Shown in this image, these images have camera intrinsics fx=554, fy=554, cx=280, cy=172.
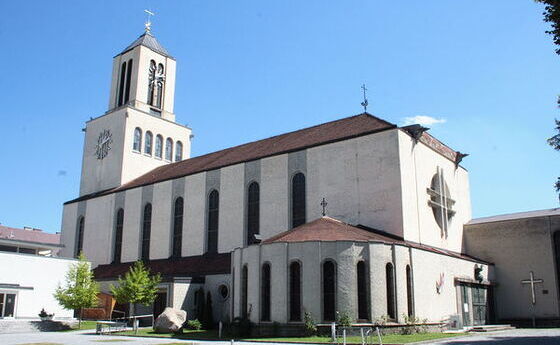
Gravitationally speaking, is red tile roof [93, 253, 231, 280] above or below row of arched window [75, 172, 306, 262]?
below

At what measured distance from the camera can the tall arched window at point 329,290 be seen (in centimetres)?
2578

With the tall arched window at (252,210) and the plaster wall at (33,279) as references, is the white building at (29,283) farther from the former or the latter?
the tall arched window at (252,210)

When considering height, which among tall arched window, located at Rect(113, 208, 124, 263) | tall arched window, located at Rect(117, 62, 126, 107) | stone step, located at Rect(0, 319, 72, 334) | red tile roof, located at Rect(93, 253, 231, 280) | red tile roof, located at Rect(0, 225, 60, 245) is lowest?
stone step, located at Rect(0, 319, 72, 334)

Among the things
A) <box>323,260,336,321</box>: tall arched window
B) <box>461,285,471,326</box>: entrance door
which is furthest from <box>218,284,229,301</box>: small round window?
<box>461,285,471,326</box>: entrance door

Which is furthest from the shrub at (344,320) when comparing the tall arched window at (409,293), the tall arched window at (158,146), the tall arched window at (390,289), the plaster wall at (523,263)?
the tall arched window at (158,146)

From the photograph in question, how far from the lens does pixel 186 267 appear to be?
4072 cm

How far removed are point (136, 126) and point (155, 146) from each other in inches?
116

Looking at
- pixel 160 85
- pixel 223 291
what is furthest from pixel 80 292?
pixel 160 85

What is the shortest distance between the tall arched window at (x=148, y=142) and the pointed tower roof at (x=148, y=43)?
9.84 m

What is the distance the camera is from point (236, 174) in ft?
136

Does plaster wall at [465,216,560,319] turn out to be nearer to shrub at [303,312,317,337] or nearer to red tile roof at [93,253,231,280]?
shrub at [303,312,317,337]

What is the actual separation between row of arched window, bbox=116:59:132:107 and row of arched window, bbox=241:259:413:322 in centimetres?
3632

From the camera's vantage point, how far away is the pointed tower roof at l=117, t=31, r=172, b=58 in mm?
59781

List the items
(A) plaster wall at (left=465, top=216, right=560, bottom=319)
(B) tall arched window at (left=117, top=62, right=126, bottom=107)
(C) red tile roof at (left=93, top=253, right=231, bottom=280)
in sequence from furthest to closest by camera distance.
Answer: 1. (B) tall arched window at (left=117, top=62, right=126, bottom=107)
2. (C) red tile roof at (left=93, top=253, right=231, bottom=280)
3. (A) plaster wall at (left=465, top=216, right=560, bottom=319)
